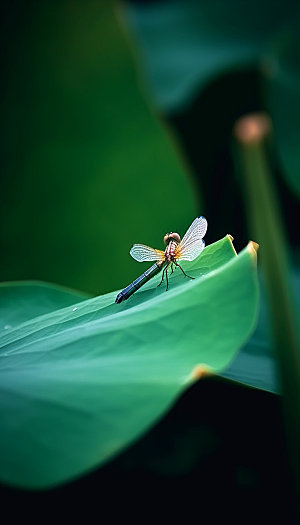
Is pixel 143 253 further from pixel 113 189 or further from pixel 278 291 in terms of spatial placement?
pixel 113 189

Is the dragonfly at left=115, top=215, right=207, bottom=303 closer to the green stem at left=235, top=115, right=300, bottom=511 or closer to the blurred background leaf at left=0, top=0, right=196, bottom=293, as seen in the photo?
the green stem at left=235, top=115, right=300, bottom=511

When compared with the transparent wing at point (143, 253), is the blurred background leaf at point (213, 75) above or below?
above

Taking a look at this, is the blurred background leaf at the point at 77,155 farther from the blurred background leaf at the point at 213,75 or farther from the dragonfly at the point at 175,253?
the dragonfly at the point at 175,253

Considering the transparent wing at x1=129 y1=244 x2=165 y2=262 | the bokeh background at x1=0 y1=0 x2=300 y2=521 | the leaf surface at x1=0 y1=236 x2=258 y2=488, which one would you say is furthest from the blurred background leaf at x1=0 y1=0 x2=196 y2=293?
the leaf surface at x1=0 y1=236 x2=258 y2=488

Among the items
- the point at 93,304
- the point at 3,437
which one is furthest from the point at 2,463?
the point at 93,304

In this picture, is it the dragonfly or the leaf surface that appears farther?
the dragonfly

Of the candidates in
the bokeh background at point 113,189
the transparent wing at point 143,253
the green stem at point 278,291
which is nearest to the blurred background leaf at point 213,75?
the bokeh background at point 113,189

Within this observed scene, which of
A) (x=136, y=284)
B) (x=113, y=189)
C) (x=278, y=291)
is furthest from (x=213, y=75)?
(x=136, y=284)
